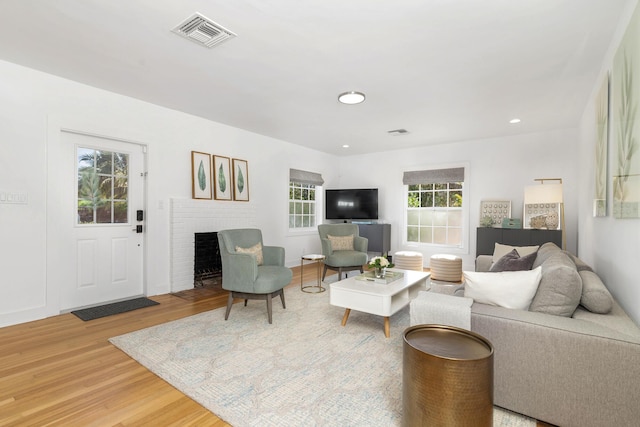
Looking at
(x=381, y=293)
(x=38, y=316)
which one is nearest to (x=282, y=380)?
(x=381, y=293)

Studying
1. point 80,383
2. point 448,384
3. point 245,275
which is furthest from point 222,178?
point 448,384

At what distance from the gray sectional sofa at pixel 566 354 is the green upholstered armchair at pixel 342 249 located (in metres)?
2.77

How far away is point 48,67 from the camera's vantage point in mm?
2998

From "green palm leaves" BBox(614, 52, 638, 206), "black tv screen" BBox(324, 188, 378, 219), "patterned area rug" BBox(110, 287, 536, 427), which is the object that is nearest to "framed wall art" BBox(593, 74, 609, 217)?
"green palm leaves" BBox(614, 52, 638, 206)

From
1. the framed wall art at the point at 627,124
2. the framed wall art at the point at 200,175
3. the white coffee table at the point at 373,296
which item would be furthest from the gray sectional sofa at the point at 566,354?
the framed wall art at the point at 200,175

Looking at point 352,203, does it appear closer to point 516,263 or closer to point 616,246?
point 516,263

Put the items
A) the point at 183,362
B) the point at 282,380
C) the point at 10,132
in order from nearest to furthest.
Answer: the point at 282,380 < the point at 183,362 < the point at 10,132

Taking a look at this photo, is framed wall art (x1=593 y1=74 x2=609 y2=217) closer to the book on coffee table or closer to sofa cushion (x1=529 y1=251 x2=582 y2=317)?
sofa cushion (x1=529 y1=251 x2=582 y2=317)

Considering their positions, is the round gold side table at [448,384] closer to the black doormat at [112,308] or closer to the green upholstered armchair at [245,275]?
the green upholstered armchair at [245,275]

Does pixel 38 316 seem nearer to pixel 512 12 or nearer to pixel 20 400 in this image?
pixel 20 400

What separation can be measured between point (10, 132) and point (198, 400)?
10.2 feet

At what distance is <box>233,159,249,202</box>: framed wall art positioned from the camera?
5.00 m

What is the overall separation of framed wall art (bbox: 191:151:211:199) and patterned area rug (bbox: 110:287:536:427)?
1848mm

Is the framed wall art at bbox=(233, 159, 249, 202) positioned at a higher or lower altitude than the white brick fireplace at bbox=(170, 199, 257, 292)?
higher
